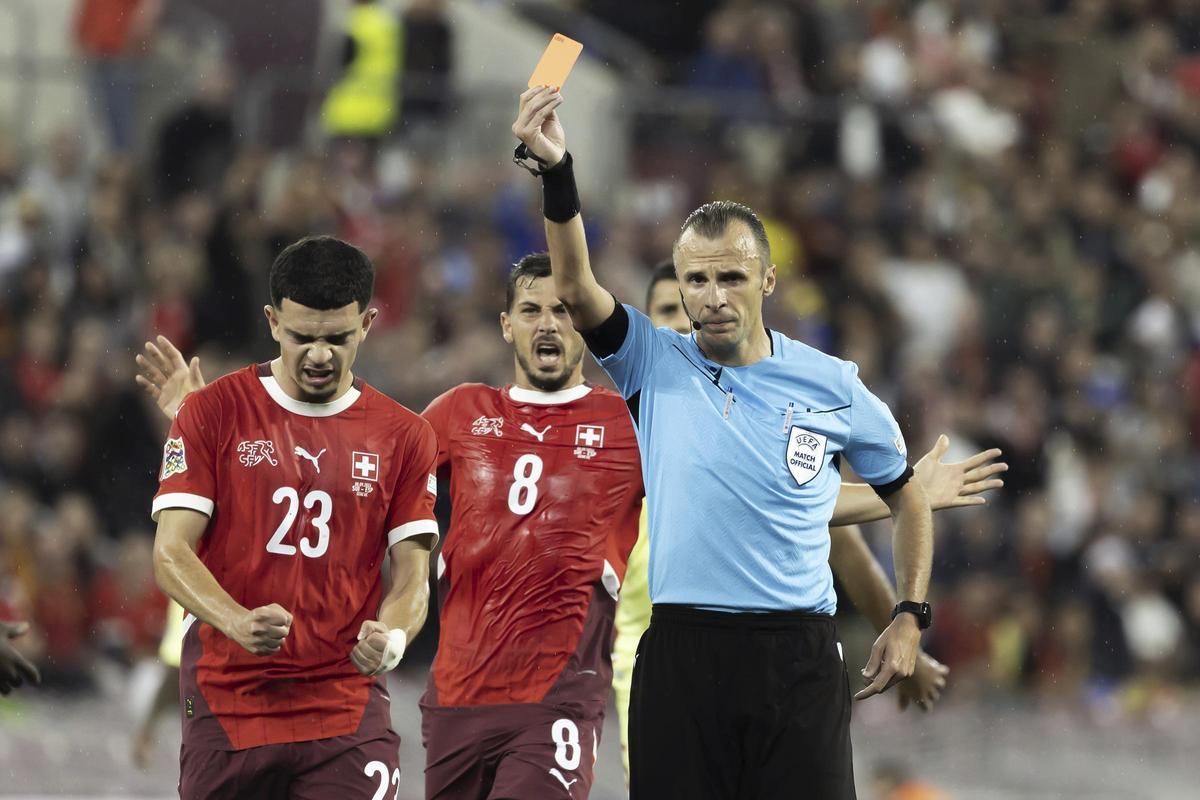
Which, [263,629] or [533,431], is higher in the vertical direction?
[533,431]

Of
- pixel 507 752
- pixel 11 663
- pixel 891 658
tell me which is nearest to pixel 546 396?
pixel 507 752

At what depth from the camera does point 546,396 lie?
7.39 meters

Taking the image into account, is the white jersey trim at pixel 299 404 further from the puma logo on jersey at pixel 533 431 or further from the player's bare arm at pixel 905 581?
the player's bare arm at pixel 905 581

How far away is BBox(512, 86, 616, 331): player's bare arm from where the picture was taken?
221 inches

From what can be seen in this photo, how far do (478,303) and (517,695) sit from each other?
25.4ft

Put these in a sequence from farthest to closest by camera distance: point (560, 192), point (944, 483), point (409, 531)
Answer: point (944, 483) → point (409, 531) → point (560, 192)

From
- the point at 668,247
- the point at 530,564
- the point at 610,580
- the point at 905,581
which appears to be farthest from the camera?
the point at 668,247

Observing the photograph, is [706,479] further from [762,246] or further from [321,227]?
[321,227]

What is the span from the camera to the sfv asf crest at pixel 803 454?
606cm

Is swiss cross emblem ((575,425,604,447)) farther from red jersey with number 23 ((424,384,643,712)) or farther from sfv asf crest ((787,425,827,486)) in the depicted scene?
sfv asf crest ((787,425,827,486))

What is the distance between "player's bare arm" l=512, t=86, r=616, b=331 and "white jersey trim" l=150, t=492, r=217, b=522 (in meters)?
1.30

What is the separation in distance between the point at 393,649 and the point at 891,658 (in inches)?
63.0

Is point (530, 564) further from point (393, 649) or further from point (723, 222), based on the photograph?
point (723, 222)

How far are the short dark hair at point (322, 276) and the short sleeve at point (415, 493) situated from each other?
0.50 meters
